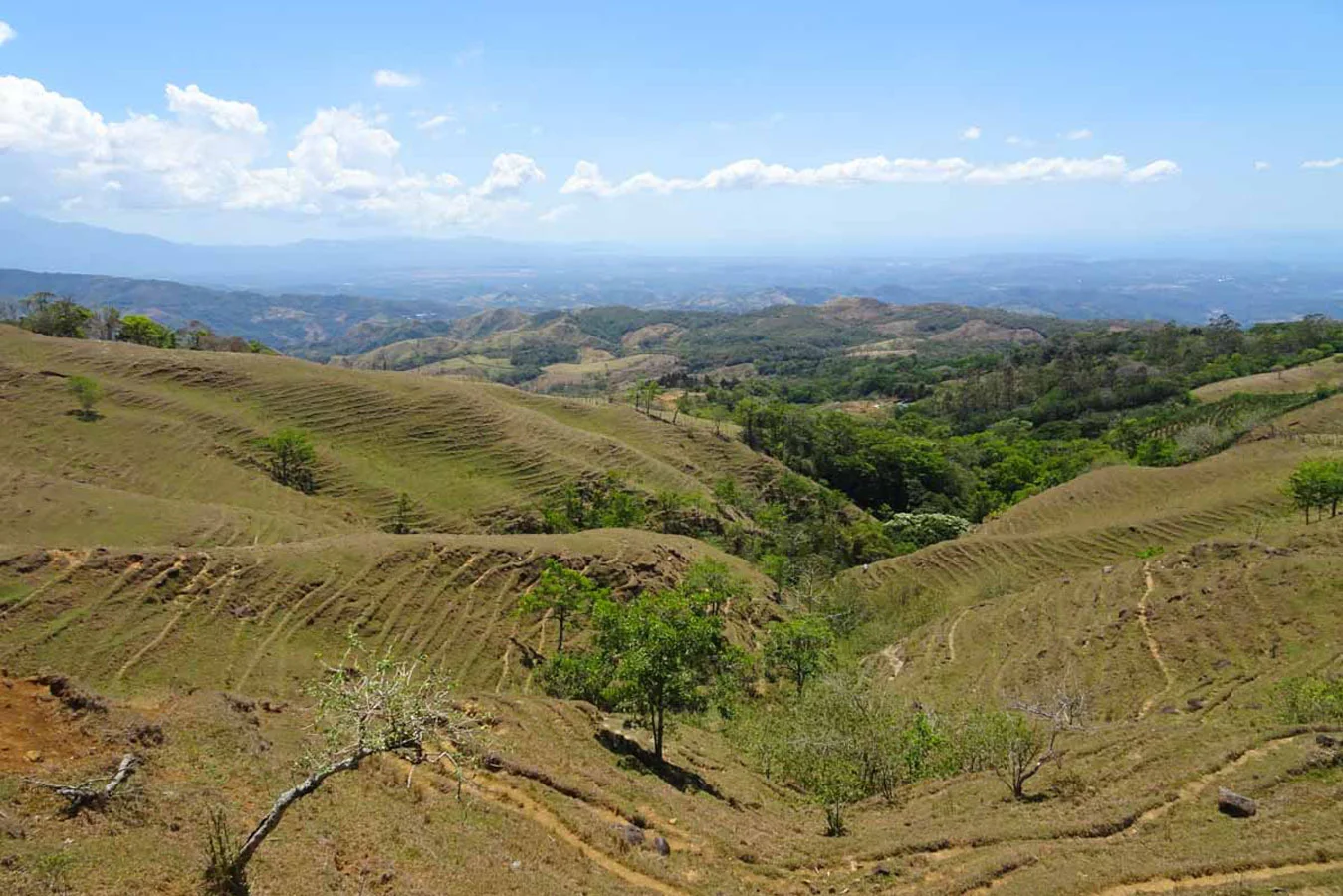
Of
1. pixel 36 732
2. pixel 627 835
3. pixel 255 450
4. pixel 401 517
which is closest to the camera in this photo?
pixel 36 732

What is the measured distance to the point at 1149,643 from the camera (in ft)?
118

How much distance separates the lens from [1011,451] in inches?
4636

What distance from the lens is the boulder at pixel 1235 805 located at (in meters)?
17.3

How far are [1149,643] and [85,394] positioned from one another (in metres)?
87.4

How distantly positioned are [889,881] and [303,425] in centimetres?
7654

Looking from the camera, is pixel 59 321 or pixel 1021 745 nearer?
pixel 1021 745

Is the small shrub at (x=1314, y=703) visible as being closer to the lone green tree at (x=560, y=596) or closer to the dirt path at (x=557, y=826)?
the dirt path at (x=557, y=826)

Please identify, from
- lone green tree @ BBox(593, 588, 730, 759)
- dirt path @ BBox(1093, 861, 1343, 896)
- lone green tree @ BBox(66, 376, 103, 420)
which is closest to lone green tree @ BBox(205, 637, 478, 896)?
lone green tree @ BBox(593, 588, 730, 759)

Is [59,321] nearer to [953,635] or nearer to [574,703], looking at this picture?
[574,703]

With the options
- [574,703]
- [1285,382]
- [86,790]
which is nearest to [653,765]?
[574,703]

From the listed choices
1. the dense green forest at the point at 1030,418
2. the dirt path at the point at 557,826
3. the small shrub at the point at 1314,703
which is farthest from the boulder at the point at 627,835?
the dense green forest at the point at 1030,418

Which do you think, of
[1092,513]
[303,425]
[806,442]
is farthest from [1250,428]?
[303,425]

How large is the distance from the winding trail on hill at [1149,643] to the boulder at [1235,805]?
1334 centimetres

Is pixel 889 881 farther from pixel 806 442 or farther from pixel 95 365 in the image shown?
pixel 806 442
